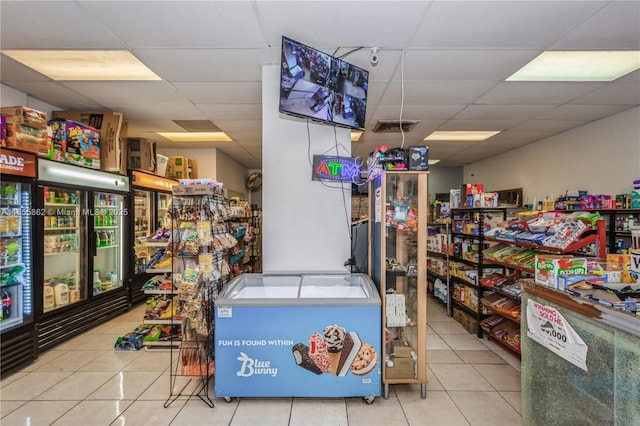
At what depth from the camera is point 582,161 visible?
5.05 metres

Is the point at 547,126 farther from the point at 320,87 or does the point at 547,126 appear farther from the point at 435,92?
the point at 320,87

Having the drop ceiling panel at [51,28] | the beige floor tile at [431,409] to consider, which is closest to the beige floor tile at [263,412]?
the beige floor tile at [431,409]

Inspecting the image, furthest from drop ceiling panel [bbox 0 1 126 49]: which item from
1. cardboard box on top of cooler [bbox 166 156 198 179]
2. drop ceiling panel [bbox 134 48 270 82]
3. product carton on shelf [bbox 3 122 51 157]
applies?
cardboard box on top of cooler [bbox 166 156 198 179]

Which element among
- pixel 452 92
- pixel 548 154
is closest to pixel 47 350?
pixel 452 92

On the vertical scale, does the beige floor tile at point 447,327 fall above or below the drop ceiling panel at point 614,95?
below

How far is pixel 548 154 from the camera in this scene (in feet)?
19.2

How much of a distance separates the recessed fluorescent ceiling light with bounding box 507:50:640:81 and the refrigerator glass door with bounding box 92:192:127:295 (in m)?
5.70

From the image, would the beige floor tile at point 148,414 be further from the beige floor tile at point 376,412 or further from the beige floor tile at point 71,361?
the beige floor tile at point 376,412

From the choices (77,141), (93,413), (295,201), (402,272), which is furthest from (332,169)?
(77,141)

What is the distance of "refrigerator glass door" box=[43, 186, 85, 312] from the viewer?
3.70 m

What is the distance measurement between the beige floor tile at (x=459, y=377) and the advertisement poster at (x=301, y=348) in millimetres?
917

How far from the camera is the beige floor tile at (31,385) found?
2.62 meters

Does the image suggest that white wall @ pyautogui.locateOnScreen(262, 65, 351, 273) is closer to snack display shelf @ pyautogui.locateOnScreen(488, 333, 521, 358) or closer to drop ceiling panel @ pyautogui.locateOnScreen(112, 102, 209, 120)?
drop ceiling panel @ pyautogui.locateOnScreen(112, 102, 209, 120)

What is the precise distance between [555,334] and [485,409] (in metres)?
1.39
